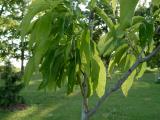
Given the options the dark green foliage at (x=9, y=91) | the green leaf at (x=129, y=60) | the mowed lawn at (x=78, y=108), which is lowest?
the mowed lawn at (x=78, y=108)

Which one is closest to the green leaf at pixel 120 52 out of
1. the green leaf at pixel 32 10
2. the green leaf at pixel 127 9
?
the green leaf at pixel 32 10

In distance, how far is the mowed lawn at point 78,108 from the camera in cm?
1210

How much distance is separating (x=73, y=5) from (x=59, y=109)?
482 inches

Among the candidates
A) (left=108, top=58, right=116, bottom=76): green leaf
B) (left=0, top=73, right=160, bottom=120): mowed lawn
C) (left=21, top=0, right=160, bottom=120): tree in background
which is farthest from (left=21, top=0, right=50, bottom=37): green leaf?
(left=0, top=73, right=160, bottom=120): mowed lawn

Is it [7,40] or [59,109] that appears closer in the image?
[59,109]

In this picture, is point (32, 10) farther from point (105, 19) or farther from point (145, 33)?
point (145, 33)

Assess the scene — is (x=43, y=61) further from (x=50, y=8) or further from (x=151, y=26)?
(x=151, y=26)

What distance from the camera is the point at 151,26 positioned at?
123cm

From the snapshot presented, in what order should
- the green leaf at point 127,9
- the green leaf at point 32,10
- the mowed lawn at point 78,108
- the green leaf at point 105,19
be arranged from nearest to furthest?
the green leaf at point 127,9 < the green leaf at point 32,10 < the green leaf at point 105,19 < the mowed lawn at point 78,108

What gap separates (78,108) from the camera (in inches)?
528

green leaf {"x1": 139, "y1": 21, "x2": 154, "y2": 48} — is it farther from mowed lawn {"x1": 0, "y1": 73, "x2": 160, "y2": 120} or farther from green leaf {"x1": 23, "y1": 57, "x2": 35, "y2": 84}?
mowed lawn {"x1": 0, "y1": 73, "x2": 160, "y2": 120}

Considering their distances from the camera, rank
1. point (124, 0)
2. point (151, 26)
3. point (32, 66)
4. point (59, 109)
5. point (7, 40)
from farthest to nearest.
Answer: point (7, 40) < point (59, 109) < point (151, 26) < point (32, 66) < point (124, 0)

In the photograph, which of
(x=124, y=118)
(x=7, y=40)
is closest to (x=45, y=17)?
(x=124, y=118)

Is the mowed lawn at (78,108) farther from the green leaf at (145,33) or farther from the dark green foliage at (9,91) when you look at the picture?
the green leaf at (145,33)
